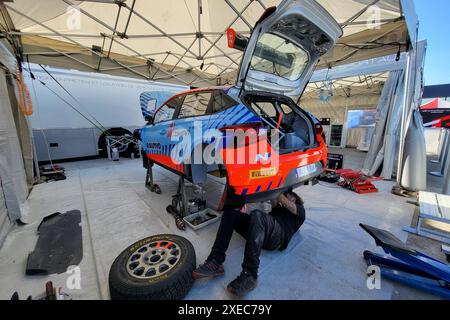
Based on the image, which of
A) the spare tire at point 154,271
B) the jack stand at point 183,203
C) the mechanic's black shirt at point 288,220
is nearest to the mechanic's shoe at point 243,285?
the spare tire at point 154,271

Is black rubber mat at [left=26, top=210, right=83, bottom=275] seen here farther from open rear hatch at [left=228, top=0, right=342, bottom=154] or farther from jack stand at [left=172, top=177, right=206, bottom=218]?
open rear hatch at [left=228, top=0, right=342, bottom=154]

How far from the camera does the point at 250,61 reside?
1.90m

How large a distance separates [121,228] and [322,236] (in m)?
2.35

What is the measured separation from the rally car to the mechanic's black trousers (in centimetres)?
18

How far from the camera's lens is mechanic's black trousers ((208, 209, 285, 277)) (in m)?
1.36

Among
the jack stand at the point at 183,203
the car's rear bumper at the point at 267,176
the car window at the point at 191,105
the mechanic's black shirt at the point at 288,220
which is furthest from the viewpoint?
the car window at the point at 191,105

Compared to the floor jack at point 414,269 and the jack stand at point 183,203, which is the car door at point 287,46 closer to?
the jack stand at point 183,203

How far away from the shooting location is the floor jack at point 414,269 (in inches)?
51.3

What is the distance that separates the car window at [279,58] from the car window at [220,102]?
0.51 meters

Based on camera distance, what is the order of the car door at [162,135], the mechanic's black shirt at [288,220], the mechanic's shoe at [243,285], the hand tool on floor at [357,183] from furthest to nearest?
the hand tool on floor at [357,183], the car door at [162,135], the mechanic's black shirt at [288,220], the mechanic's shoe at [243,285]

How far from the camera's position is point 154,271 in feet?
4.49
